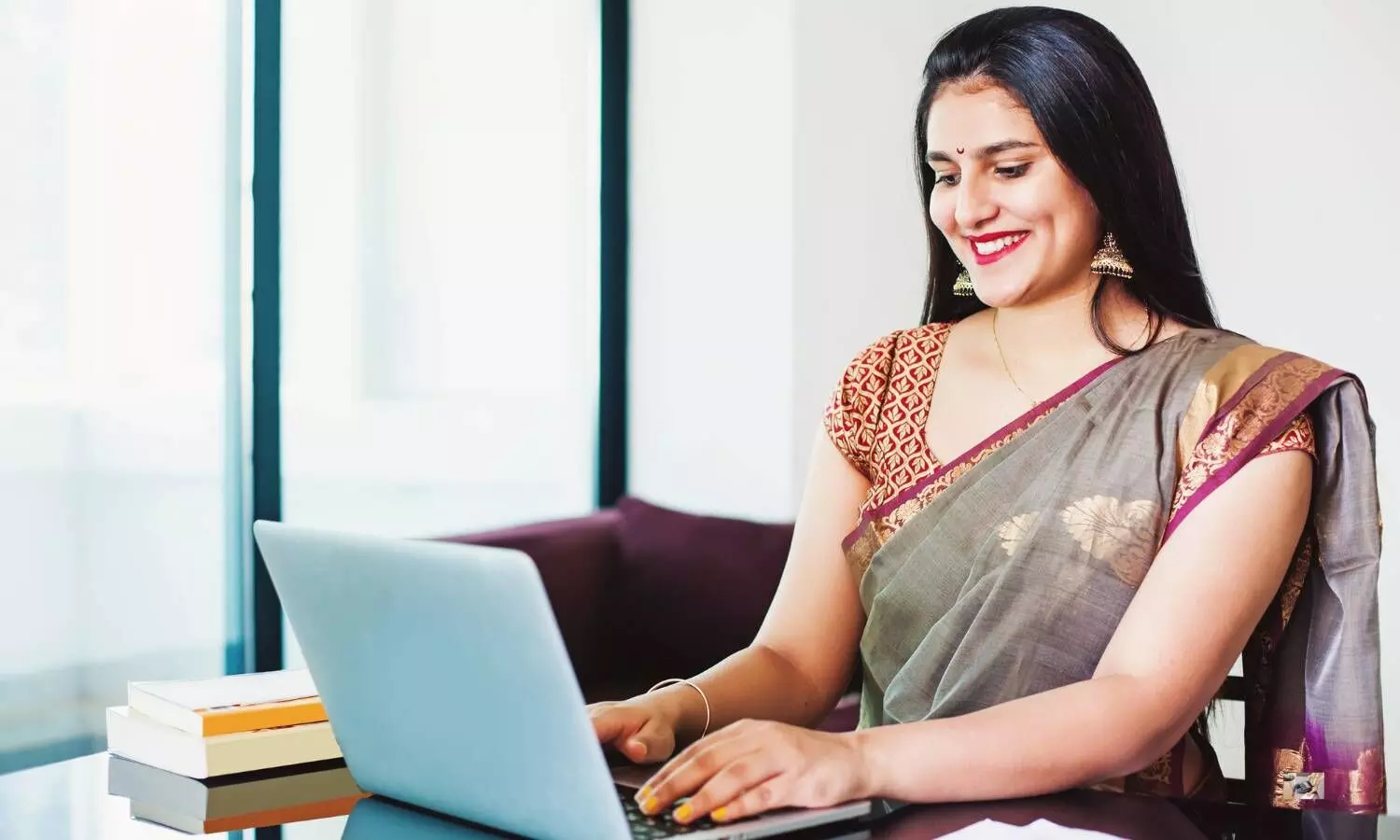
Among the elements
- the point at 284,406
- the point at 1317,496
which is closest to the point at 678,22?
the point at 284,406

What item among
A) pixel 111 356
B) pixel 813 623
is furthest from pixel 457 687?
pixel 111 356

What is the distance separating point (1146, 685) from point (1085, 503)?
238 mm

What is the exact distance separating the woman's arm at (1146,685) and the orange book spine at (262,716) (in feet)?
1.54

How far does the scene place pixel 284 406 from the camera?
2943mm

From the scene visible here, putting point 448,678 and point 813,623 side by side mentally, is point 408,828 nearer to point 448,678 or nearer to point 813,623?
point 448,678

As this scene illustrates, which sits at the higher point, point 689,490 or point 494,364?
point 494,364

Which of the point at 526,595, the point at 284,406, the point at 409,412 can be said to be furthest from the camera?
the point at 409,412

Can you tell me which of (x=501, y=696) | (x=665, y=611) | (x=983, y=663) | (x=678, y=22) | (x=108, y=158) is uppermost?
(x=678, y=22)

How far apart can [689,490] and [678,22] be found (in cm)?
119

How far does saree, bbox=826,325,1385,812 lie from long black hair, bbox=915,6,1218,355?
0.22 ft

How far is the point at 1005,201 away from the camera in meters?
1.48

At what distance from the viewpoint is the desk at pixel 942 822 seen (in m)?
0.96

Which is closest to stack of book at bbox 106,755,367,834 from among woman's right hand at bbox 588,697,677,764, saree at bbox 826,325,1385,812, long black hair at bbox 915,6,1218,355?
woman's right hand at bbox 588,697,677,764

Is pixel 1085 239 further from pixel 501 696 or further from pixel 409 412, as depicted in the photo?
pixel 409 412
